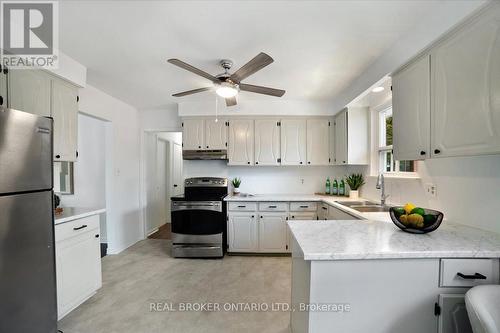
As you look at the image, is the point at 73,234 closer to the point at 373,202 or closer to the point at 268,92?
the point at 268,92

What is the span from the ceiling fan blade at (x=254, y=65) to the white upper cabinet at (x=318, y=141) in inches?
74.9

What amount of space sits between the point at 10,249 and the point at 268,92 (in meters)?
2.28

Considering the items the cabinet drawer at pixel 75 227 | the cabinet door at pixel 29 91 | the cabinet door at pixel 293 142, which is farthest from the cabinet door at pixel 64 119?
the cabinet door at pixel 293 142

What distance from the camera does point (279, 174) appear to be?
12.6ft

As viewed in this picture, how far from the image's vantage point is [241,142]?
11.6ft

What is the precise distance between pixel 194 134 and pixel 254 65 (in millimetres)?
2078

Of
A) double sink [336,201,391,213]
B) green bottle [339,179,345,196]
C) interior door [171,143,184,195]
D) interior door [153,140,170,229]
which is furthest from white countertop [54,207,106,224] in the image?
green bottle [339,179,345,196]

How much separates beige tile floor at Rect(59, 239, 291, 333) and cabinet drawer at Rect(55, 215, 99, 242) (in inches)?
30.1

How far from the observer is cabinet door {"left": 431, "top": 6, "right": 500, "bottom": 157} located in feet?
3.60

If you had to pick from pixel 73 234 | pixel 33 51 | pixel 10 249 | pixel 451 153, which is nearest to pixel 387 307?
pixel 451 153

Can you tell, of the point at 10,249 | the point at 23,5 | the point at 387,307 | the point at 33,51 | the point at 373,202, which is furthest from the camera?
the point at 373,202

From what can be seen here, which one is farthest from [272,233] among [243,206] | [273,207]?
[243,206]

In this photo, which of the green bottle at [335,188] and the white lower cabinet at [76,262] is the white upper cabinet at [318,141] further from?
the white lower cabinet at [76,262]

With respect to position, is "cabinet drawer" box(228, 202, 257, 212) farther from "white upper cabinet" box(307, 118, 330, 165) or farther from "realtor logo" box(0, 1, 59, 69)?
"realtor logo" box(0, 1, 59, 69)
